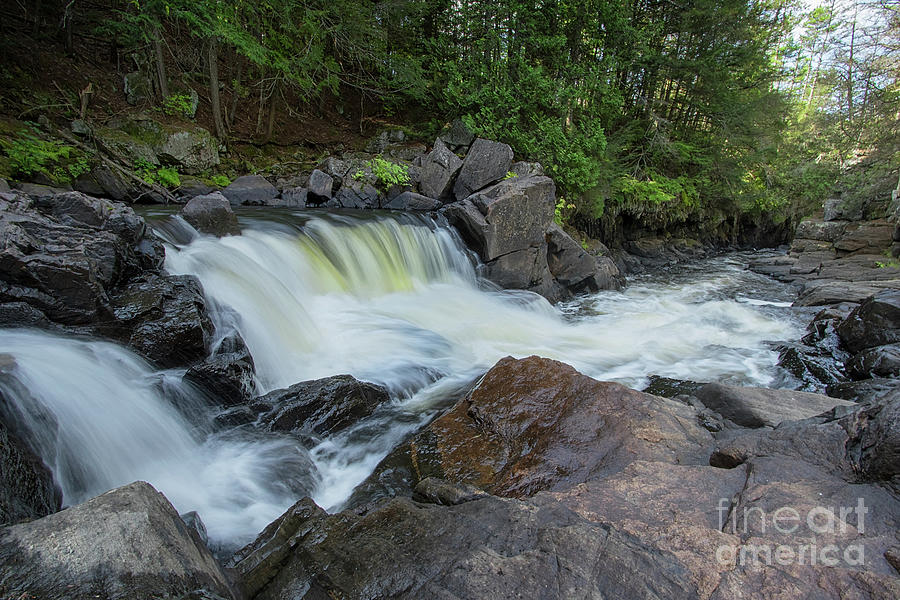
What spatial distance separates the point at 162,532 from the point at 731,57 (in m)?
19.4

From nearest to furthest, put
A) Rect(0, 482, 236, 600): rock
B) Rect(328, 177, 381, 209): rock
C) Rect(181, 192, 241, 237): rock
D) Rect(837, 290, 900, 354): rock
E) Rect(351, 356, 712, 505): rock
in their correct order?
Rect(0, 482, 236, 600): rock < Rect(351, 356, 712, 505): rock < Rect(837, 290, 900, 354): rock < Rect(181, 192, 241, 237): rock < Rect(328, 177, 381, 209): rock

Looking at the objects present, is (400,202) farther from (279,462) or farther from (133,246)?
(279,462)

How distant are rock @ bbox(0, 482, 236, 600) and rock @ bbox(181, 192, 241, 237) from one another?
6133 mm

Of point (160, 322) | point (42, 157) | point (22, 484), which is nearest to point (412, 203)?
point (42, 157)

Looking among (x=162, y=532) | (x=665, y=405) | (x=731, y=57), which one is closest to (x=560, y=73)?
(x=731, y=57)

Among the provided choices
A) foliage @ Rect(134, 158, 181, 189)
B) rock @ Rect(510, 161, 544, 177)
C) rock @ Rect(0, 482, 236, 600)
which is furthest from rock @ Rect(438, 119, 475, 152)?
rock @ Rect(0, 482, 236, 600)

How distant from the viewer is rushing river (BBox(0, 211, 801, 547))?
3.53 meters

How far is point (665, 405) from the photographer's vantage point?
3.85 m

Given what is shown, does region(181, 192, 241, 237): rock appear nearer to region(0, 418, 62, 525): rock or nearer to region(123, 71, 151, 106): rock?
region(0, 418, 62, 525): rock

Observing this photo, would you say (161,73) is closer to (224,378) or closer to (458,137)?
(458,137)

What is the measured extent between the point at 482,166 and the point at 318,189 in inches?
168

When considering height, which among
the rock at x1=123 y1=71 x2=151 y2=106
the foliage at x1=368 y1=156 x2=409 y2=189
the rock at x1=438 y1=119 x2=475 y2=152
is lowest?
the foliage at x1=368 y1=156 x2=409 y2=189

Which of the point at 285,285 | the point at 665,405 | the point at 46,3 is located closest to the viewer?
the point at 665,405

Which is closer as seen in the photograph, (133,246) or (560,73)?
(133,246)
